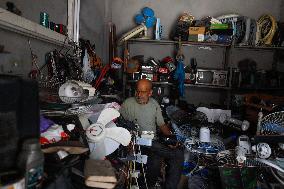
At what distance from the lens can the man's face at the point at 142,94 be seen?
10.3 feet

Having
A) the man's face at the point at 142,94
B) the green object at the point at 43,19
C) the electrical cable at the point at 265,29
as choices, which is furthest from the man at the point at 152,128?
the electrical cable at the point at 265,29

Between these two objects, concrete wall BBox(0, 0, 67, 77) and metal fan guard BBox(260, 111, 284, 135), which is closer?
concrete wall BBox(0, 0, 67, 77)

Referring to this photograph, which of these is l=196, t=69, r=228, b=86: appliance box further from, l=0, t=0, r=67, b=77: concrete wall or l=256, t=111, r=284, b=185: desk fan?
l=0, t=0, r=67, b=77: concrete wall

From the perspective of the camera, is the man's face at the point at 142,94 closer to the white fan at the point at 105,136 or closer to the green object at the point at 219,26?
the white fan at the point at 105,136

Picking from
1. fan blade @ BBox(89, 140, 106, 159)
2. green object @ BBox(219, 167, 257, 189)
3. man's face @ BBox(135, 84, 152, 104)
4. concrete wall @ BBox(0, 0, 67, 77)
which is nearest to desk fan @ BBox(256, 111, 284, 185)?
green object @ BBox(219, 167, 257, 189)

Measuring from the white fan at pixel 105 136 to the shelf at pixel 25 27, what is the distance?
90 centimetres

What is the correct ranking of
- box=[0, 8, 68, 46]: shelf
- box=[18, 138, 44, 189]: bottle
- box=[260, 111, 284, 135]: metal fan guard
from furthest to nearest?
1. box=[260, 111, 284, 135]: metal fan guard
2. box=[0, 8, 68, 46]: shelf
3. box=[18, 138, 44, 189]: bottle

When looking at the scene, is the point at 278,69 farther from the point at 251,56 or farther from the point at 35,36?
the point at 35,36

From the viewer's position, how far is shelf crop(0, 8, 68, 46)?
5.82 ft

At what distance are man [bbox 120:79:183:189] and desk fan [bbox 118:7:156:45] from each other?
6.69 ft

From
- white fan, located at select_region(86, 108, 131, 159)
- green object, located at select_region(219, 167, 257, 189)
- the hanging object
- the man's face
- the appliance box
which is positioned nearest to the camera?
white fan, located at select_region(86, 108, 131, 159)

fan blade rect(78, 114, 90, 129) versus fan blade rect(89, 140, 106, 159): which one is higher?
fan blade rect(78, 114, 90, 129)

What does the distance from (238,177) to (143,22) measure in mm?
3421

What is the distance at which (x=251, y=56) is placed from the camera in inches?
227
